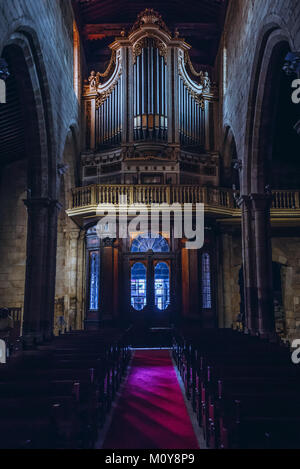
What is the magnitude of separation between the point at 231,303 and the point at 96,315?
543 centimetres

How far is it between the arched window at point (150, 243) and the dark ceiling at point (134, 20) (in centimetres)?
876

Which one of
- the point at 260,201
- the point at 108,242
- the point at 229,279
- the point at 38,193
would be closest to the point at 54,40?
the point at 38,193

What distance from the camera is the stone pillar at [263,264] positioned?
11031 millimetres

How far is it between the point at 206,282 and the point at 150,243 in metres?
2.70

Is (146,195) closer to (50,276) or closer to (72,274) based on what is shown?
(72,274)

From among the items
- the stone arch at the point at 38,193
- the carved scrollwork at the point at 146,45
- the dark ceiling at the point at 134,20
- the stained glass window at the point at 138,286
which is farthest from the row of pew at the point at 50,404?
the dark ceiling at the point at 134,20

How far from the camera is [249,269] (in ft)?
38.5

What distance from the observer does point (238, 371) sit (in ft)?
18.1

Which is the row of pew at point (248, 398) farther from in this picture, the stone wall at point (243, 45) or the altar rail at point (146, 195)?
the altar rail at point (146, 195)

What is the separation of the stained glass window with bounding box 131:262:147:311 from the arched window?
Answer: 0.66 metres

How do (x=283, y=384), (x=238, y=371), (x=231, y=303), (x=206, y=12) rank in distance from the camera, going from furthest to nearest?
(x=206, y=12), (x=231, y=303), (x=238, y=371), (x=283, y=384)

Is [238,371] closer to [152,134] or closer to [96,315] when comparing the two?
[96,315]
